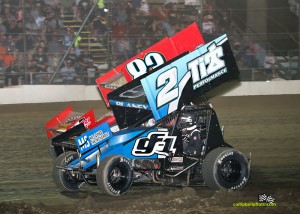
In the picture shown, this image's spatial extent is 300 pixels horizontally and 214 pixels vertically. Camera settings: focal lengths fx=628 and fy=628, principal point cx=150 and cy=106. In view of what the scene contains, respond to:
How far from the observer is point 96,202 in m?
6.96

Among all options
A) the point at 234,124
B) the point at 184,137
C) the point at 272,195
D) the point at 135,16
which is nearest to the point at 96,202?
the point at 184,137

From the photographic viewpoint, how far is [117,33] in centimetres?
2039

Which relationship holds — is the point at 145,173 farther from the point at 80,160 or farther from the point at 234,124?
the point at 234,124

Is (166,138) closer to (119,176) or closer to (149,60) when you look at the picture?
(119,176)

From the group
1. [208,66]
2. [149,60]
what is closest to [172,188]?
[208,66]

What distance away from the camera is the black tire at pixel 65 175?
758 cm

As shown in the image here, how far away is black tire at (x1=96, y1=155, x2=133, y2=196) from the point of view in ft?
22.5

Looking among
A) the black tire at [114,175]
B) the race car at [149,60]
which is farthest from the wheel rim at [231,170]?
the race car at [149,60]

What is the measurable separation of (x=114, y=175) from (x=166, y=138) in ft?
2.54

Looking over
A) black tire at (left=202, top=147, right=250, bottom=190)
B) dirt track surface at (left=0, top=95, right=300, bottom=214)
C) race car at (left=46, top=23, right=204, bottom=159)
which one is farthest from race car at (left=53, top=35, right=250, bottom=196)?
race car at (left=46, top=23, right=204, bottom=159)

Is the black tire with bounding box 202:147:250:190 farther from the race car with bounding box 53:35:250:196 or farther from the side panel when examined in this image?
the side panel

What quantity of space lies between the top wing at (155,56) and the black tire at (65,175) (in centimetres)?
103

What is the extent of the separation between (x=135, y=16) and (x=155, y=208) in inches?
587

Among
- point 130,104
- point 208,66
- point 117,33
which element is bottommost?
point 130,104
